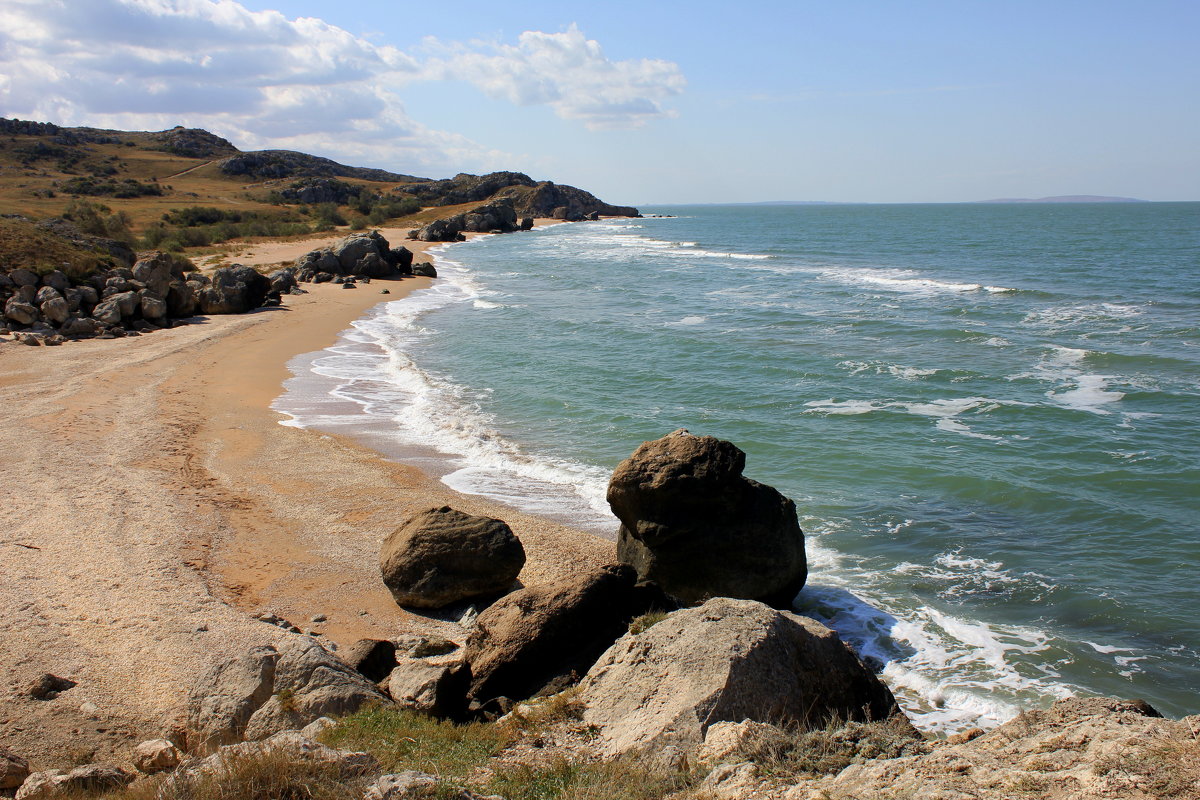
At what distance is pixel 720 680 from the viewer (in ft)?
20.6

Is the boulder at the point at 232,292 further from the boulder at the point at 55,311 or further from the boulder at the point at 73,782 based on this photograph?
the boulder at the point at 73,782

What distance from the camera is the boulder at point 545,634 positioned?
7637 mm

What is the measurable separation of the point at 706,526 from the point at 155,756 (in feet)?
20.9

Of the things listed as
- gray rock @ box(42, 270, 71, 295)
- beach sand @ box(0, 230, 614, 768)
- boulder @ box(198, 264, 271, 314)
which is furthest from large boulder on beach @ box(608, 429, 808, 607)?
boulder @ box(198, 264, 271, 314)

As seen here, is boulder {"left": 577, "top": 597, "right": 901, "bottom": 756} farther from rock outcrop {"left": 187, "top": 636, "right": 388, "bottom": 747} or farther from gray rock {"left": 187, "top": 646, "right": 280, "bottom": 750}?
gray rock {"left": 187, "top": 646, "right": 280, "bottom": 750}

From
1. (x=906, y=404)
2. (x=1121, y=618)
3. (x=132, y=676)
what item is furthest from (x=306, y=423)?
(x=1121, y=618)

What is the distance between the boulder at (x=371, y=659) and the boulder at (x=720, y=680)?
6.98ft

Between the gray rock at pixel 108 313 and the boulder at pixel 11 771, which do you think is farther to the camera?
the gray rock at pixel 108 313

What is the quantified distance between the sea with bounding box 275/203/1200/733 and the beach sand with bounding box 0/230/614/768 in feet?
4.92

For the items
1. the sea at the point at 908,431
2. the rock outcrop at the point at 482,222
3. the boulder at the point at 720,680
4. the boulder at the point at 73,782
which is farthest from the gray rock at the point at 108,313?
the rock outcrop at the point at 482,222

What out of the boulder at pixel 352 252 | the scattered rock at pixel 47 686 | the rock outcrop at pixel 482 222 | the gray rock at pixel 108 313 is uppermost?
the rock outcrop at pixel 482 222

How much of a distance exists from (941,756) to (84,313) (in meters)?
29.4

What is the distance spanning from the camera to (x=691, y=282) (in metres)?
46.1

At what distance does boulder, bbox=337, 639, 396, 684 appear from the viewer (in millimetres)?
7766
